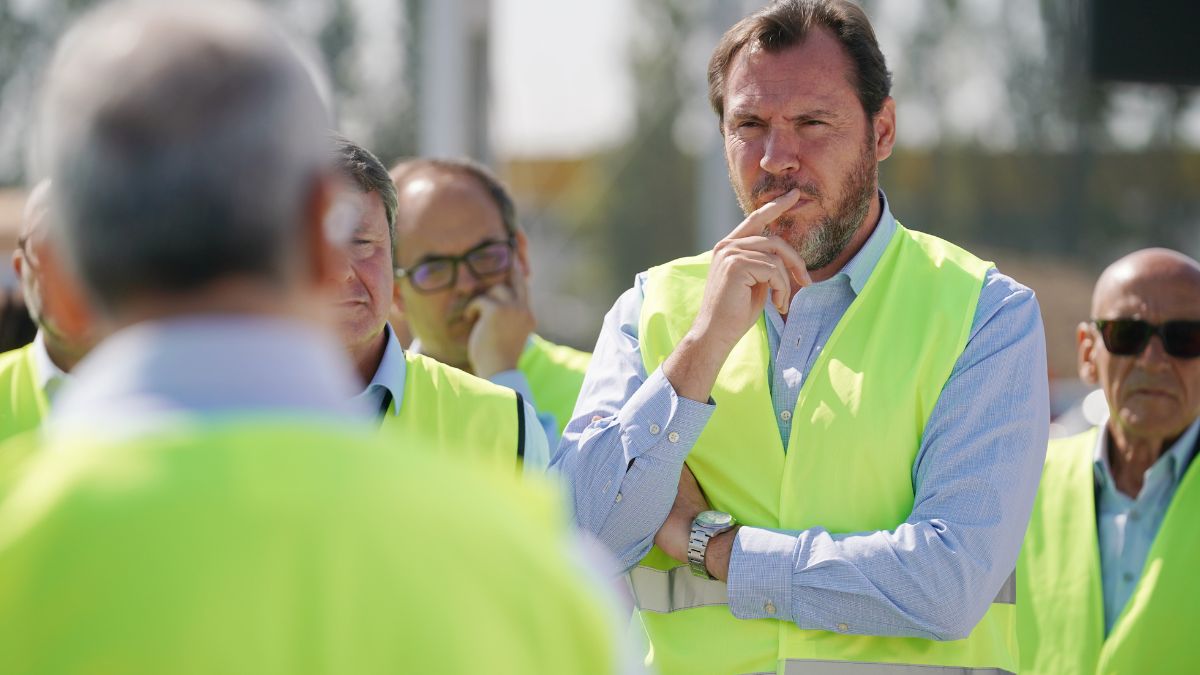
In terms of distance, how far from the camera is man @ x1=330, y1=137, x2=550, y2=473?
2877 millimetres

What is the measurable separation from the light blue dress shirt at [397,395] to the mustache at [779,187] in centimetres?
66

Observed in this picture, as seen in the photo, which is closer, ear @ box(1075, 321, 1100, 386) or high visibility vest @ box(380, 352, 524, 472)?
high visibility vest @ box(380, 352, 524, 472)

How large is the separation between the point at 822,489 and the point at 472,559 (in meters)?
1.56

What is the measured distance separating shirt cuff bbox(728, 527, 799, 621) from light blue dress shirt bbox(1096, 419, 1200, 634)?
4.41 feet

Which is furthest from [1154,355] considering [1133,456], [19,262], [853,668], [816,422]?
[19,262]

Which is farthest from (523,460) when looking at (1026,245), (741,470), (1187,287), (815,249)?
(1026,245)

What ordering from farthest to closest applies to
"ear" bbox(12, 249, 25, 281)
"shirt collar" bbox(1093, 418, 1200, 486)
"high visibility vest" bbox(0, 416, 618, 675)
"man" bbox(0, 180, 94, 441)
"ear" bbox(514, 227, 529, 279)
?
"ear" bbox(514, 227, 529, 279) → "shirt collar" bbox(1093, 418, 1200, 486) → "ear" bbox(12, 249, 25, 281) → "man" bbox(0, 180, 94, 441) → "high visibility vest" bbox(0, 416, 618, 675)

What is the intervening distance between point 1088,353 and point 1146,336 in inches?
10.4

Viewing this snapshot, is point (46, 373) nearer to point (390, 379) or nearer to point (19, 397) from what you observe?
point (19, 397)

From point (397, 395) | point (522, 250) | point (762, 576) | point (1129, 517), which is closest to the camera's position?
point (762, 576)

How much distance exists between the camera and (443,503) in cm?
117

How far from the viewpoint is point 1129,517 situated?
3680mm

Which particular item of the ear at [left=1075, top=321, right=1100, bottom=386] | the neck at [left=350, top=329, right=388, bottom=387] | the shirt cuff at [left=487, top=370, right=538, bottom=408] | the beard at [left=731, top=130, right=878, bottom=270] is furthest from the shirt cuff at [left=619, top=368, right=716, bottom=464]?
the ear at [left=1075, top=321, right=1100, bottom=386]

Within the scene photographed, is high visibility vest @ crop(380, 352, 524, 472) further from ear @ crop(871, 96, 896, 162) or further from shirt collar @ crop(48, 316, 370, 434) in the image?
shirt collar @ crop(48, 316, 370, 434)
